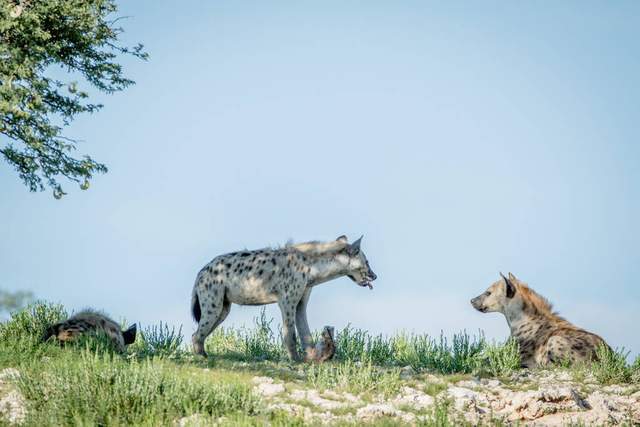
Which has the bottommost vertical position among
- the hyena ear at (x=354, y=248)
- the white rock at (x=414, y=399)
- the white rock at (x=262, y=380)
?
the white rock at (x=414, y=399)

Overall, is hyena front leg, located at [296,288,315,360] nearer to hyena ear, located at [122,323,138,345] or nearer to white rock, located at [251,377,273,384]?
hyena ear, located at [122,323,138,345]

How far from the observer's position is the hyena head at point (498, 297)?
17.5m

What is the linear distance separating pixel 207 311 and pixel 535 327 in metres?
6.07

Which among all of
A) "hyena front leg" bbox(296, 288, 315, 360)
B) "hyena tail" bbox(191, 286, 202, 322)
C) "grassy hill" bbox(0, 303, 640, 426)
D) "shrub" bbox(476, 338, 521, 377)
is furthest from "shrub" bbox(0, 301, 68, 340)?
"shrub" bbox(476, 338, 521, 377)

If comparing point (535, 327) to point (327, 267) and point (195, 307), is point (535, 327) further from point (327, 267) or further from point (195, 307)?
point (195, 307)

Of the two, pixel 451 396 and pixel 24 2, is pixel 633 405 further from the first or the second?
pixel 24 2

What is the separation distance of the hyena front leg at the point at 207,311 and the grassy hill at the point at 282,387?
1.21 feet

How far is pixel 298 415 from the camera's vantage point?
10.7m

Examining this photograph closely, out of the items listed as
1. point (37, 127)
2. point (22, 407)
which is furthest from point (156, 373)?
point (37, 127)

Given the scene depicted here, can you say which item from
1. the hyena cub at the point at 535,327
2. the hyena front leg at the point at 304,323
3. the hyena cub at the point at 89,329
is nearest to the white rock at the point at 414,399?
the hyena cub at the point at 535,327

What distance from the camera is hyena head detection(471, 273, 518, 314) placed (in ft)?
57.4

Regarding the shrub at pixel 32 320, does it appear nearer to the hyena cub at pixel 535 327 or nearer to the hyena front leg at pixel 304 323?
the hyena front leg at pixel 304 323

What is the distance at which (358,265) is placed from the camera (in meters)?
17.5

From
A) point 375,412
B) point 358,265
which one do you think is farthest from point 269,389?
point 358,265
